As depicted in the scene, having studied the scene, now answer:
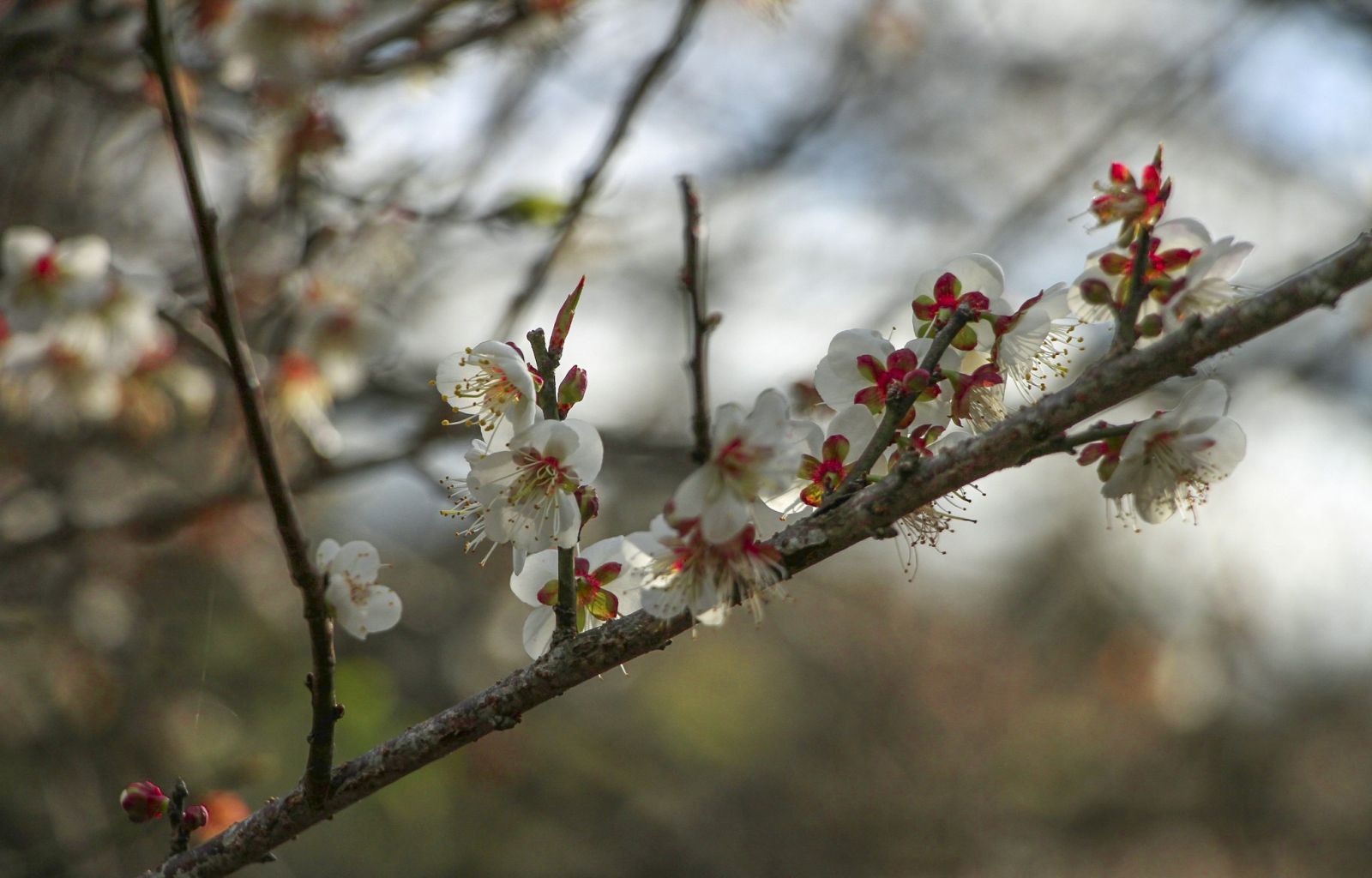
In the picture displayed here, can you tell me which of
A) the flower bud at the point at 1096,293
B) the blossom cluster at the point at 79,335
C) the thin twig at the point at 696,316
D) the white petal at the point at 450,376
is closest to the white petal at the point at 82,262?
the blossom cluster at the point at 79,335

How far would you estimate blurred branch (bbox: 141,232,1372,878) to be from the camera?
1000mm

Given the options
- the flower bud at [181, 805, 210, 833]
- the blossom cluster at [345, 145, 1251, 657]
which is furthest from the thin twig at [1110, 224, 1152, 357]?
the flower bud at [181, 805, 210, 833]

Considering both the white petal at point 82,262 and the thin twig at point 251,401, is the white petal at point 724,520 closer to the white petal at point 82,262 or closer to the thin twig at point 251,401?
the thin twig at point 251,401

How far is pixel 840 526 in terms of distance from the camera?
44.3 inches

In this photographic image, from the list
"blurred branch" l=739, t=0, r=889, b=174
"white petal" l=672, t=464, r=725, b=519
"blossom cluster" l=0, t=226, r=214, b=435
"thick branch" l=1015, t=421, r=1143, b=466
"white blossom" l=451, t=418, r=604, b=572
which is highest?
"blurred branch" l=739, t=0, r=889, b=174

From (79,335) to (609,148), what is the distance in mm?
1502

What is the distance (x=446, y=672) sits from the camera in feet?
19.1

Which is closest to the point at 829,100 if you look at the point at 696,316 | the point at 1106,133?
the point at 1106,133

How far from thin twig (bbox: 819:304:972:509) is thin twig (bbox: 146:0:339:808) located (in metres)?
0.54

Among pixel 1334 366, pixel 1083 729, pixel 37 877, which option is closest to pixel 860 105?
pixel 1334 366

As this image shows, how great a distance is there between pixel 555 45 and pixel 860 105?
3117 mm

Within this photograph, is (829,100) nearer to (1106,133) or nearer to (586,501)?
(1106,133)

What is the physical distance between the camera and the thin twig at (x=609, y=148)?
219 centimetres

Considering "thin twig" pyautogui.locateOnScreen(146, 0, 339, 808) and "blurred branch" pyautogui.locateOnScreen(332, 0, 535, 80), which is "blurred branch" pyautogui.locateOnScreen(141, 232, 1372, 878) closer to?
"thin twig" pyautogui.locateOnScreen(146, 0, 339, 808)
